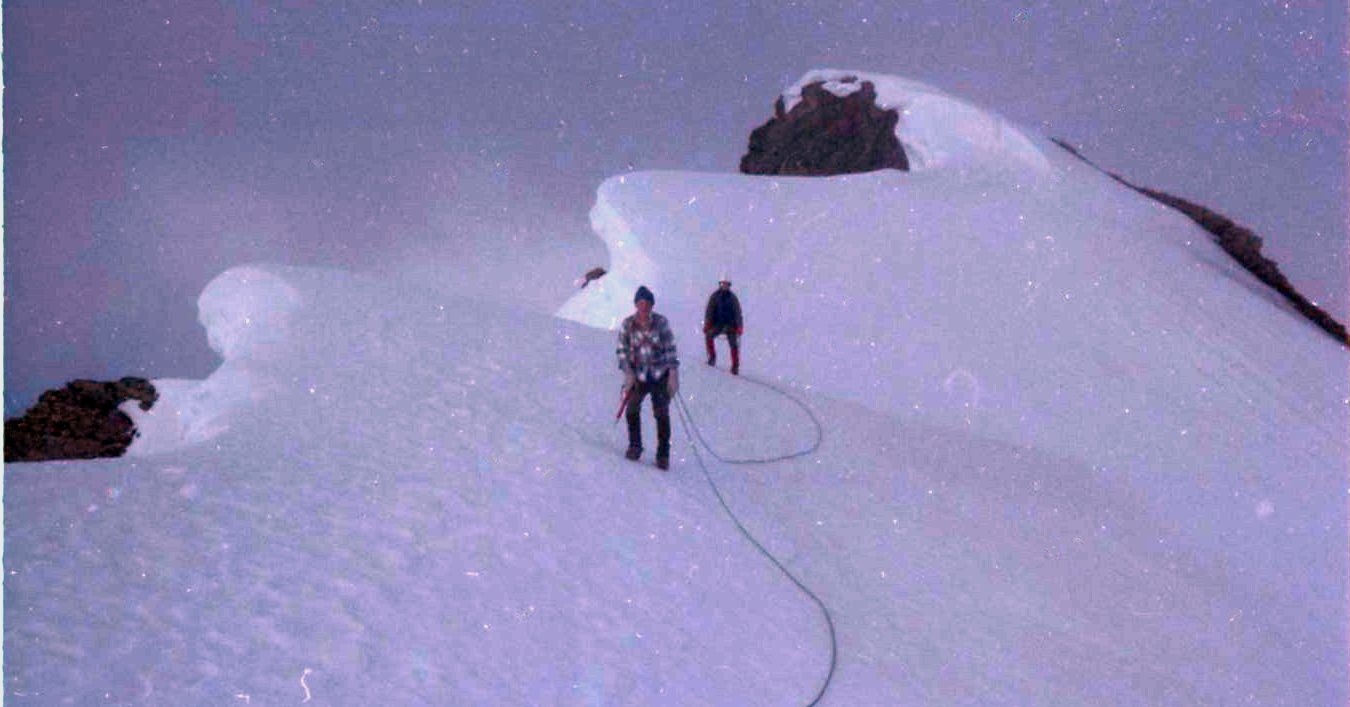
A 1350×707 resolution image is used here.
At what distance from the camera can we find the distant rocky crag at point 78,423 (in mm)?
17062

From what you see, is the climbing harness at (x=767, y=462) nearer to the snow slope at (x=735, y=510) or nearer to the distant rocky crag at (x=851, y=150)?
the snow slope at (x=735, y=510)

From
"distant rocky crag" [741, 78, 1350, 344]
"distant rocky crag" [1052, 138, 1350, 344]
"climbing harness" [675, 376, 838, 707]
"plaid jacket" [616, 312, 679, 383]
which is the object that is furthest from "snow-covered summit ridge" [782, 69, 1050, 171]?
"plaid jacket" [616, 312, 679, 383]

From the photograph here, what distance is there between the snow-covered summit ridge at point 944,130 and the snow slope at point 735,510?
8.95m

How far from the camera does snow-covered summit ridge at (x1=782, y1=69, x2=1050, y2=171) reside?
27234 mm

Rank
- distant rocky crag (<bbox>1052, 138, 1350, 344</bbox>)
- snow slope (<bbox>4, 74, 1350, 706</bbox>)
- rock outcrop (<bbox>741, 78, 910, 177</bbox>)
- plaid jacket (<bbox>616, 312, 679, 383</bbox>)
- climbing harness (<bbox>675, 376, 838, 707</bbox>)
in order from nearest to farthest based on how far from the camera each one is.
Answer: snow slope (<bbox>4, 74, 1350, 706</bbox>)
climbing harness (<bbox>675, 376, 838, 707</bbox>)
plaid jacket (<bbox>616, 312, 679, 383</bbox>)
distant rocky crag (<bbox>1052, 138, 1350, 344</bbox>)
rock outcrop (<bbox>741, 78, 910, 177</bbox>)

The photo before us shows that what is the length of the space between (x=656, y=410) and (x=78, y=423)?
15.9m

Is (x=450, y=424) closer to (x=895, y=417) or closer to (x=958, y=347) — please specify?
(x=895, y=417)

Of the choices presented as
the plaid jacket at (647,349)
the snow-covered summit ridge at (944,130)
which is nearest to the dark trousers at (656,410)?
the plaid jacket at (647,349)

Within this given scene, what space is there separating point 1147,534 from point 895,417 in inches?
155

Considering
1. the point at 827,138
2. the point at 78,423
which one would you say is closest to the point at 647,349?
the point at 78,423

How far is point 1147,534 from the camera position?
10992mm

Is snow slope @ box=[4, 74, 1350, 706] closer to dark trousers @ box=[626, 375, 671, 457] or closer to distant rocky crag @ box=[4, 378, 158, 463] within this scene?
dark trousers @ box=[626, 375, 671, 457]

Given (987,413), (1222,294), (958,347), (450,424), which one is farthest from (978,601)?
(1222,294)

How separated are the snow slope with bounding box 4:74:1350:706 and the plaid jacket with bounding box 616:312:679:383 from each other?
1.01m
